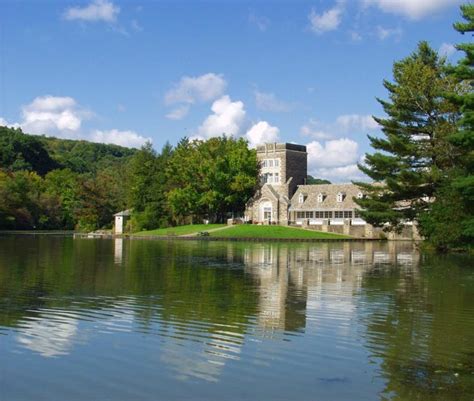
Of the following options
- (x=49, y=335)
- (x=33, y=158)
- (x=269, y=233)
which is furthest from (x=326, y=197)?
(x=33, y=158)

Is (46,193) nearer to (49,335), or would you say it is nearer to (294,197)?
(294,197)

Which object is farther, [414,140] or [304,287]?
[414,140]

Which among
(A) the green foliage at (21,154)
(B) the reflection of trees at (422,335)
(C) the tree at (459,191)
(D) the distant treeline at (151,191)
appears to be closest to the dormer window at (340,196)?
(D) the distant treeline at (151,191)

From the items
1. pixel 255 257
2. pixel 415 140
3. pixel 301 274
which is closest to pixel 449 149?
pixel 415 140

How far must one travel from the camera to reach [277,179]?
83750 millimetres

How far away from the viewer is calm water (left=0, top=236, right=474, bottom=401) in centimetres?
924

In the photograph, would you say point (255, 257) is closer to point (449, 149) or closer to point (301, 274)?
point (301, 274)

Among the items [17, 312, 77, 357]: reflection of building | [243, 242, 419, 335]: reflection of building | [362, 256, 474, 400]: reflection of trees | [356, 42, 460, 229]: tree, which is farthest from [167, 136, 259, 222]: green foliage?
[17, 312, 77, 357]: reflection of building

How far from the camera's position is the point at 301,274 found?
26547 millimetres

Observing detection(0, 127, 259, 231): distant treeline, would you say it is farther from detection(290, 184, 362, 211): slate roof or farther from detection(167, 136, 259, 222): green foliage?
detection(290, 184, 362, 211): slate roof

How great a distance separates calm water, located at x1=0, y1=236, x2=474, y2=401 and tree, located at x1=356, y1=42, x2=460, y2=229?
20849 mm

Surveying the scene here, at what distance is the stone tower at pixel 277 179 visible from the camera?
8181 cm

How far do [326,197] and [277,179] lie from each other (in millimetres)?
7768

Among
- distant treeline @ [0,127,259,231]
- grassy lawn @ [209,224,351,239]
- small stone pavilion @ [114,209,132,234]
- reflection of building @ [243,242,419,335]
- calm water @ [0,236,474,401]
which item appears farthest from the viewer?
small stone pavilion @ [114,209,132,234]
